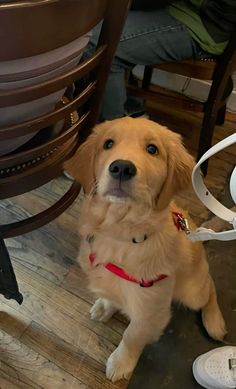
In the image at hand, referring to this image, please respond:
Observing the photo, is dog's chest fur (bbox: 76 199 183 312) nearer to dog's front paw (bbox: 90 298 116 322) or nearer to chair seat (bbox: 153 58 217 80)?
dog's front paw (bbox: 90 298 116 322)

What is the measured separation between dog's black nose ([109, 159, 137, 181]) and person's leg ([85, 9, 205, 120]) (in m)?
0.70

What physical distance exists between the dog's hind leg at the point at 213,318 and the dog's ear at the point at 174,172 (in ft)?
1.53

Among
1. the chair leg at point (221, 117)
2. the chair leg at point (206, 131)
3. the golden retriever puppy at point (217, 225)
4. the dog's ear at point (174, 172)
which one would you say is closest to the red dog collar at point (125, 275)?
the dog's ear at point (174, 172)

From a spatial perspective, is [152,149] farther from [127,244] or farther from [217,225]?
[217,225]

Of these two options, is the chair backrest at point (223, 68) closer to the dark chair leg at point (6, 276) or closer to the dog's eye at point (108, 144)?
the dog's eye at point (108, 144)

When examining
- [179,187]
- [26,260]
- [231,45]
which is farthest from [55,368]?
[231,45]

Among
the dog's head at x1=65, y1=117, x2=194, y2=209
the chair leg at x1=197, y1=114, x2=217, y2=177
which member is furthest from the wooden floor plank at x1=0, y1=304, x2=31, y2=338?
the chair leg at x1=197, y1=114, x2=217, y2=177

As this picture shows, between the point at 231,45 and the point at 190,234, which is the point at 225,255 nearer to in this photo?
the point at 190,234

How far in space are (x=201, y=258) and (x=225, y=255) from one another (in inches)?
15.7

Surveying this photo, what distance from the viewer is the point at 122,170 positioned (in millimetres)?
869

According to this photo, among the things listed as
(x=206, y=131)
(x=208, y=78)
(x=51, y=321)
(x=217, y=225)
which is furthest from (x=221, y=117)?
(x=51, y=321)

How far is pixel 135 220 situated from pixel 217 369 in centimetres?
55

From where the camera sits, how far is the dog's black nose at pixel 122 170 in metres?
0.87

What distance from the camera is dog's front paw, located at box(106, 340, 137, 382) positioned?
125 cm
